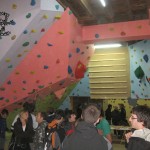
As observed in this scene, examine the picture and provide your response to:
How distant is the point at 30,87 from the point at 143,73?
340cm

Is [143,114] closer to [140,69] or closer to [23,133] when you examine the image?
[23,133]

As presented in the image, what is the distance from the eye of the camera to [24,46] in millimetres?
4539

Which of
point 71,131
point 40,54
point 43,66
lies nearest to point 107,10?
point 40,54

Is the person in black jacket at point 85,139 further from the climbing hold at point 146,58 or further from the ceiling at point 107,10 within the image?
the climbing hold at point 146,58

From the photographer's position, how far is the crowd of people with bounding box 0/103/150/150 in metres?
2.11

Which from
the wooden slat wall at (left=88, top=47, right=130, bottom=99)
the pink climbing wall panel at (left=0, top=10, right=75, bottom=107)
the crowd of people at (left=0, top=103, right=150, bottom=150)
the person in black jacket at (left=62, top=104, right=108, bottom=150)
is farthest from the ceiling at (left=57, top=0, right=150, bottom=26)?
the person in black jacket at (left=62, top=104, right=108, bottom=150)

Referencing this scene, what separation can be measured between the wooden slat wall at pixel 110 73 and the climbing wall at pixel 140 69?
22cm

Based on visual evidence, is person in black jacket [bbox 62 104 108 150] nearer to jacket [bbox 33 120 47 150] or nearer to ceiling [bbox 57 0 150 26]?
jacket [bbox 33 120 47 150]

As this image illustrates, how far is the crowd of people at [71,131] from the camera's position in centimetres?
211

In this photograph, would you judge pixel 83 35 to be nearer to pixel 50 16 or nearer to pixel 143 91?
pixel 50 16

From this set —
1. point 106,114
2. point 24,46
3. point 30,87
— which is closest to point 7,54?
point 24,46

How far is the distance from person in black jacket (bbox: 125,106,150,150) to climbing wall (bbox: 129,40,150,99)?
195 inches

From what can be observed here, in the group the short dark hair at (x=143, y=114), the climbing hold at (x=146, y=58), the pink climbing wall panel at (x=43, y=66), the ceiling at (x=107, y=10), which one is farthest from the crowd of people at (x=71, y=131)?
the climbing hold at (x=146, y=58)

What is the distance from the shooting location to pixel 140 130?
205 centimetres
